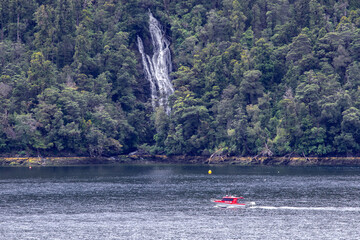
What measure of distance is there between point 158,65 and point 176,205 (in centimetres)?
9584

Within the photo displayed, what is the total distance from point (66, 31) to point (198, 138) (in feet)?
146

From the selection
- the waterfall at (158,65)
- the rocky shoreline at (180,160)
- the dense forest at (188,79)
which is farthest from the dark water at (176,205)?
the waterfall at (158,65)

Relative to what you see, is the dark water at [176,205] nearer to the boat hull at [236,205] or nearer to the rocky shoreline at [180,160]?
the boat hull at [236,205]

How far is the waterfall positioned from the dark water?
4828 centimetres

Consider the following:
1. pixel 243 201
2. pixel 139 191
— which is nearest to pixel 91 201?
pixel 139 191

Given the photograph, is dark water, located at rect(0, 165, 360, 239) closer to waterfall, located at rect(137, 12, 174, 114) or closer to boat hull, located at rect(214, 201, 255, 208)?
boat hull, located at rect(214, 201, 255, 208)

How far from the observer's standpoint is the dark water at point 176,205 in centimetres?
6444

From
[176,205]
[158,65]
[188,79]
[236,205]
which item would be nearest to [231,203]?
[236,205]

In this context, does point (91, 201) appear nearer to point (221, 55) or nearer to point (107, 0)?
point (221, 55)

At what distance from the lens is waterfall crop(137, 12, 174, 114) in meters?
168

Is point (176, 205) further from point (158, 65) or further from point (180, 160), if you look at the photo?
point (158, 65)

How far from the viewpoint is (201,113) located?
483ft

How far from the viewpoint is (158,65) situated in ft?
565

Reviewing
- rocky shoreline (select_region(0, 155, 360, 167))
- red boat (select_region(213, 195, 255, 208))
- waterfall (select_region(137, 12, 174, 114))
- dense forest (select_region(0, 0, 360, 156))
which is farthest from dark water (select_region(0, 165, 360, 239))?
waterfall (select_region(137, 12, 174, 114))
